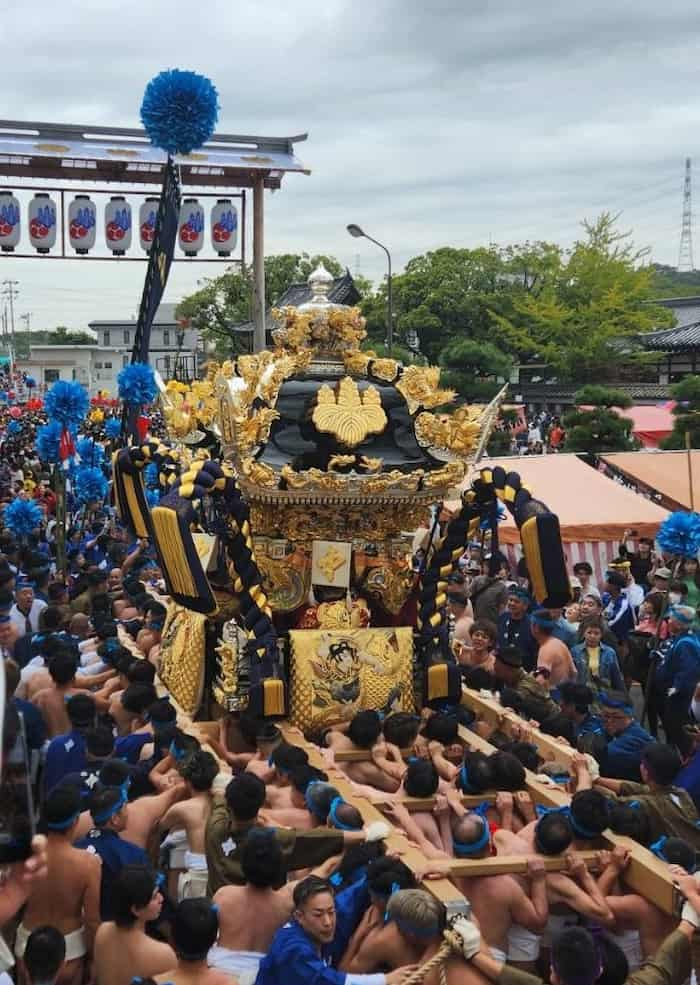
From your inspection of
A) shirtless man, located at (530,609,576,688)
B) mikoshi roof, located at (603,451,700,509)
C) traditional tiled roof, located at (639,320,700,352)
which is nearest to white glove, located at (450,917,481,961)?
shirtless man, located at (530,609,576,688)

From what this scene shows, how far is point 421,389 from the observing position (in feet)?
24.5

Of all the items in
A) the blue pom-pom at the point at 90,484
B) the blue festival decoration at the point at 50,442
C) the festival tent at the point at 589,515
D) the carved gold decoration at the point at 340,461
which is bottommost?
the festival tent at the point at 589,515

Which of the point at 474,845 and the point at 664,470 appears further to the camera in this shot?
the point at 664,470

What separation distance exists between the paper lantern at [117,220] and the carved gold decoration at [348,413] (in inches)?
836

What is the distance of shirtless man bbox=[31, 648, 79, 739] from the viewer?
6789 millimetres

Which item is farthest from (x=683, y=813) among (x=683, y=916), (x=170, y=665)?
(x=170, y=665)

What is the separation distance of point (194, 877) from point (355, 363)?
3.69 m

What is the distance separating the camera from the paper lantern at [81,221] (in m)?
27.0

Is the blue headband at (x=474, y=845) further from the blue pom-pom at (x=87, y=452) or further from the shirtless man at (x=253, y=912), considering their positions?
the blue pom-pom at (x=87, y=452)

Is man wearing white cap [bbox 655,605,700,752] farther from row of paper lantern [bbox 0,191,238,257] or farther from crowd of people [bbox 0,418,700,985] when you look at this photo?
row of paper lantern [bbox 0,191,238,257]

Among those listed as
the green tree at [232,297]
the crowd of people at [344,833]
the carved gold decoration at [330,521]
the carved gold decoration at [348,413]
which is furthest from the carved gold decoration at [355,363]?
the green tree at [232,297]

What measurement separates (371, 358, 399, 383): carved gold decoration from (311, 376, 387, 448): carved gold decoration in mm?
262

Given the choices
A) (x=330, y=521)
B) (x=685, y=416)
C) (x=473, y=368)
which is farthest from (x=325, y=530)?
(x=473, y=368)

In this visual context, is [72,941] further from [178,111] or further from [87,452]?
[87,452]
